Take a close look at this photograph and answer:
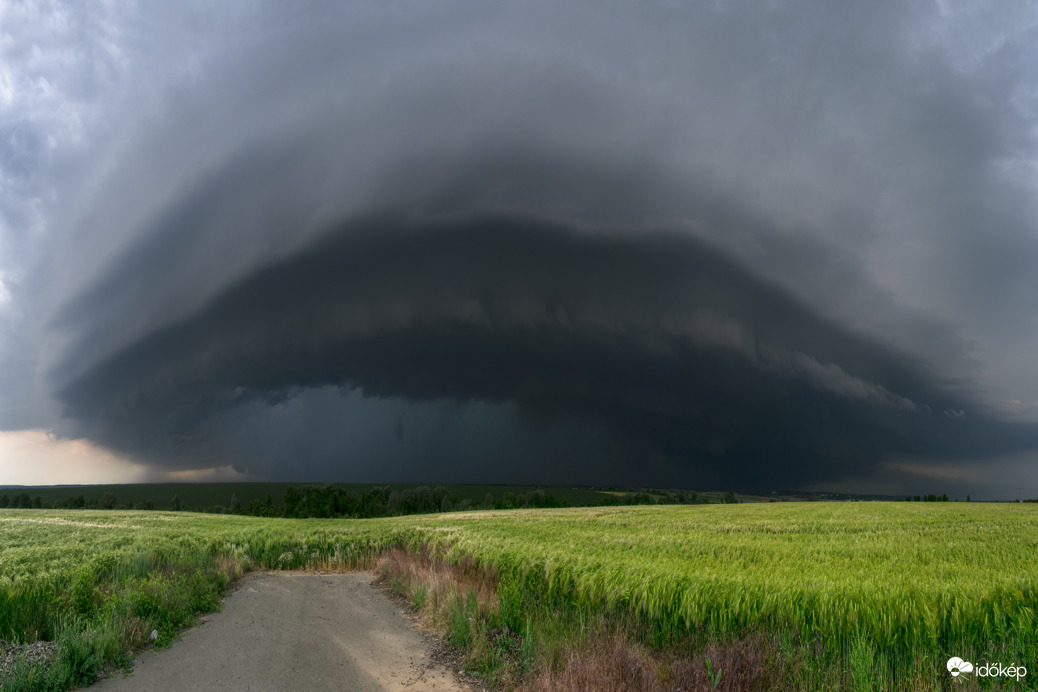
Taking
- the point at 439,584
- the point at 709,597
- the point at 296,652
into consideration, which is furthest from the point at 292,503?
the point at 709,597

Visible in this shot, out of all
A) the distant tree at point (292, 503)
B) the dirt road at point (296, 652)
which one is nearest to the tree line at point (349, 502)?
the distant tree at point (292, 503)

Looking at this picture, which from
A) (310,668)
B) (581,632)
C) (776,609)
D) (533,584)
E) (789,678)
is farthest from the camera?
(533,584)

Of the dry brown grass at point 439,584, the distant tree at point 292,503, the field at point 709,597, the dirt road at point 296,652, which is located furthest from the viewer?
the distant tree at point 292,503

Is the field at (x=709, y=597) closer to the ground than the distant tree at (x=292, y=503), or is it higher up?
higher up

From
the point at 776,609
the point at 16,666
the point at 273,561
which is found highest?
the point at 776,609

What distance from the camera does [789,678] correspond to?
21.5ft

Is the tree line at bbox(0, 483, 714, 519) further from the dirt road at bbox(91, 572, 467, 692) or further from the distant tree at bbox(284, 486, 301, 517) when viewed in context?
the dirt road at bbox(91, 572, 467, 692)

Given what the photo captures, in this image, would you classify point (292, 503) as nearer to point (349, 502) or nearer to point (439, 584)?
point (349, 502)

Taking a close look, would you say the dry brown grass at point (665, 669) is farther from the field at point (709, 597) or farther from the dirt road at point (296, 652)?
the dirt road at point (296, 652)

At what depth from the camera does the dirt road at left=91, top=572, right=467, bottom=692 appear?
907 centimetres

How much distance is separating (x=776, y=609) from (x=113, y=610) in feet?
39.9

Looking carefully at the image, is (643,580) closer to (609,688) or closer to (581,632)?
(581,632)

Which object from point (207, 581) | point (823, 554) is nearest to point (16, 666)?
point (207, 581)

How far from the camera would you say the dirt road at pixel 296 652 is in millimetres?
9070
